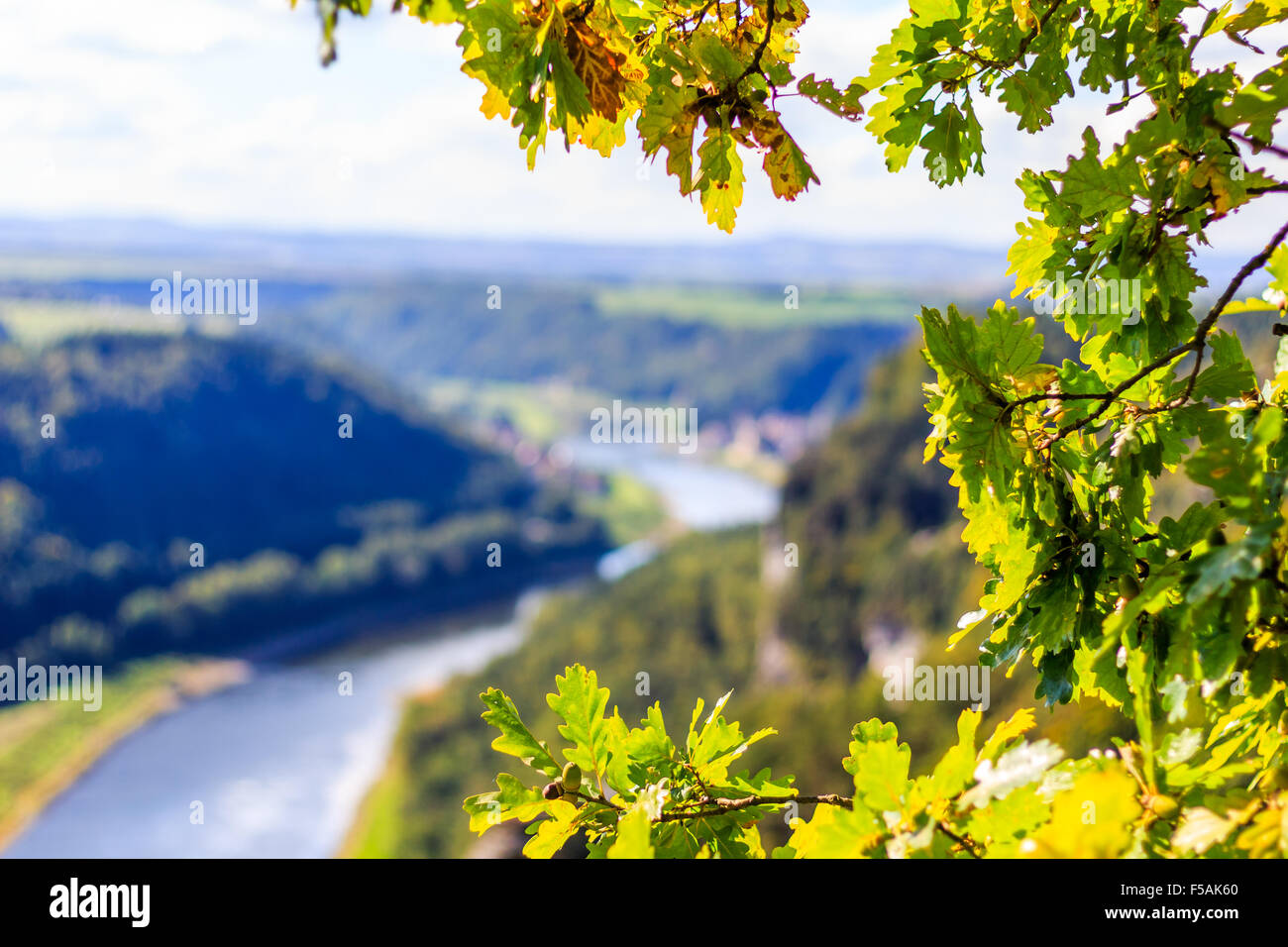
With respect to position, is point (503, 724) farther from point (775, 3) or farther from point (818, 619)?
point (818, 619)

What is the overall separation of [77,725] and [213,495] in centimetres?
4001

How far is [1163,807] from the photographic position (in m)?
1.91

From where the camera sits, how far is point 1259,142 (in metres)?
2.36

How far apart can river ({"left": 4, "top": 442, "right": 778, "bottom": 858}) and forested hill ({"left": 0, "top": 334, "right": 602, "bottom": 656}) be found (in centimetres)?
1249

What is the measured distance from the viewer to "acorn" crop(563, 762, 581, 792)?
7.80 ft

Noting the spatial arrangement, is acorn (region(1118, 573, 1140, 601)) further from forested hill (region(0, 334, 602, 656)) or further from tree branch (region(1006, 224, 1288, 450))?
forested hill (region(0, 334, 602, 656))

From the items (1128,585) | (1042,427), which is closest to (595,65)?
(1042,427)

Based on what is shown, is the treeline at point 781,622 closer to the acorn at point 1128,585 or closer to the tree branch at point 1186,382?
the tree branch at point 1186,382

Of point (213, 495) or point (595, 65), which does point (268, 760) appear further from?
point (595, 65)

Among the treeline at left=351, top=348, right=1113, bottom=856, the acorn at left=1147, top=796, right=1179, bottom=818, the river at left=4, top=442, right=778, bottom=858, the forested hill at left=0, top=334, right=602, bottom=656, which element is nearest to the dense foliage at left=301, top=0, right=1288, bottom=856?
the acorn at left=1147, top=796, right=1179, bottom=818

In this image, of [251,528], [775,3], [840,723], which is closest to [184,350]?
[251,528]

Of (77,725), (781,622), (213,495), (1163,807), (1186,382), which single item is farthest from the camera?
(213,495)
